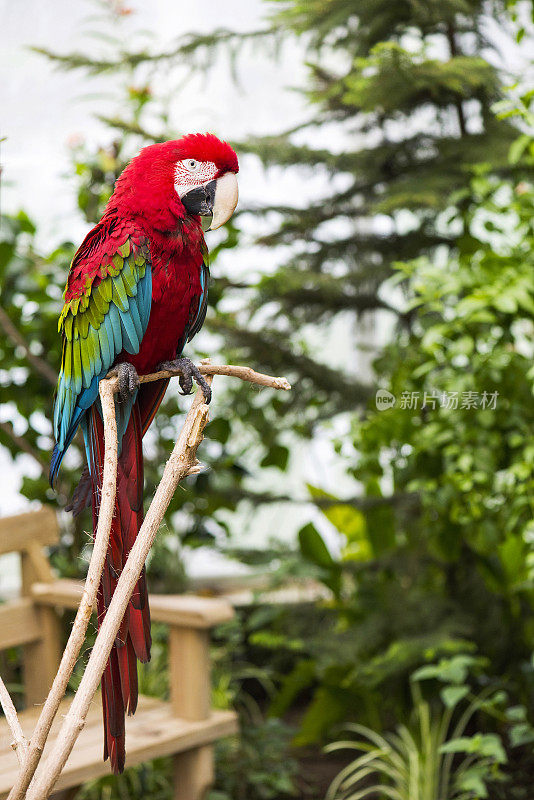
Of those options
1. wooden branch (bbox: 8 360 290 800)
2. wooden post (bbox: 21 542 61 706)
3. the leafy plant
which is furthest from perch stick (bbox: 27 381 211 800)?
wooden post (bbox: 21 542 61 706)

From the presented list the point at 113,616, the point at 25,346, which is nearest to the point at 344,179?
the point at 25,346

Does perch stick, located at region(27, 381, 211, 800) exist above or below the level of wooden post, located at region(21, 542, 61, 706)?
above

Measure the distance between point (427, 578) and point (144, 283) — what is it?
4.46 feet

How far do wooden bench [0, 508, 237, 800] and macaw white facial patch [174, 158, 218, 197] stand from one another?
2.74 ft

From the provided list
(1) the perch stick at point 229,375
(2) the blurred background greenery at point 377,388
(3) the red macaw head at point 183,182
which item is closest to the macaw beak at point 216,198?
(3) the red macaw head at point 183,182

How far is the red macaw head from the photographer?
72 centimetres

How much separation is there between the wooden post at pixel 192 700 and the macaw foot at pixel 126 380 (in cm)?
74

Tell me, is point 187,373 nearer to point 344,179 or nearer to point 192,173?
point 192,173

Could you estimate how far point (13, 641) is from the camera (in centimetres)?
152

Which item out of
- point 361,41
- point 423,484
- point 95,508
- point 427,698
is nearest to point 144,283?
point 95,508

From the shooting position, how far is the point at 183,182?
2.39 ft

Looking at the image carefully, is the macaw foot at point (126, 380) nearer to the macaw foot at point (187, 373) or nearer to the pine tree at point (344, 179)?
the macaw foot at point (187, 373)

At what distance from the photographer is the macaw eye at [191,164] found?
2.37 feet

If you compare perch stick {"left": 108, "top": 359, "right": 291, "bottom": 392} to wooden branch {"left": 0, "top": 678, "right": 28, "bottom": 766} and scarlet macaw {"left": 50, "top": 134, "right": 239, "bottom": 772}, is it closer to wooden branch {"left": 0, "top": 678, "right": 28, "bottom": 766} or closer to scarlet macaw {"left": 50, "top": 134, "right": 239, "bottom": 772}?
scarlet macaw {"left": 50, "top": 134, "right": 239, "bottom": 772}
